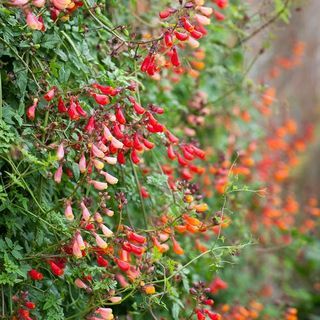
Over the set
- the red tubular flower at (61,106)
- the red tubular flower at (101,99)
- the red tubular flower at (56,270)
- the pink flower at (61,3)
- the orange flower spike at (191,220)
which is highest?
the pink flower at (61,3)

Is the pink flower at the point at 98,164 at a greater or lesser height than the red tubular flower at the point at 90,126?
lesser

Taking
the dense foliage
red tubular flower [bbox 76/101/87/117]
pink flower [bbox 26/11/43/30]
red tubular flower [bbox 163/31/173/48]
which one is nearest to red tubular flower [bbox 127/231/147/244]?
the dense foliage

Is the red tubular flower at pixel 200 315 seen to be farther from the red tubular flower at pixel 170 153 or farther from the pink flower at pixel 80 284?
the red tubular flower at pixel 170 153

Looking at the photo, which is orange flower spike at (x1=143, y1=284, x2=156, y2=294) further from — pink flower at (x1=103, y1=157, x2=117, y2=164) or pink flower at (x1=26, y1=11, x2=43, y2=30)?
pink flower at (x1=26, y1=11, x2=43, y2=30)

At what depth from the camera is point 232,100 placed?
444 cm

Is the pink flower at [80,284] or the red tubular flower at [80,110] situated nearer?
the red tubular flower at [80,110]

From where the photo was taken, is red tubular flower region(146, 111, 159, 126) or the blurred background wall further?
the blurred background wall

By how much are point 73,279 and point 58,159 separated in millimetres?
613

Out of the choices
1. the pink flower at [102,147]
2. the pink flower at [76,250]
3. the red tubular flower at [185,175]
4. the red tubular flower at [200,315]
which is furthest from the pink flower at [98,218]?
the red tubular flower at [185,175]

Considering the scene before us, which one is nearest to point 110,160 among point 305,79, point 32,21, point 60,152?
point 60,152

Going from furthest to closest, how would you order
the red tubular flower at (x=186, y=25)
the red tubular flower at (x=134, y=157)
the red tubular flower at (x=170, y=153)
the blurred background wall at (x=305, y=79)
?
the blurred background wall at (x=305, y=79)
the red tubular flower at (x=170, y=153)
the red tubular flower at (x=134, y=157)
the red tubular flower at (x=186, y=25)

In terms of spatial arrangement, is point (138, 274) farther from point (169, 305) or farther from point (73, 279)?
point (169, 305)

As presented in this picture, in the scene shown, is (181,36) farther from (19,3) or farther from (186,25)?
(19,3)

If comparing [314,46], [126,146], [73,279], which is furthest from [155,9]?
[314,46]
